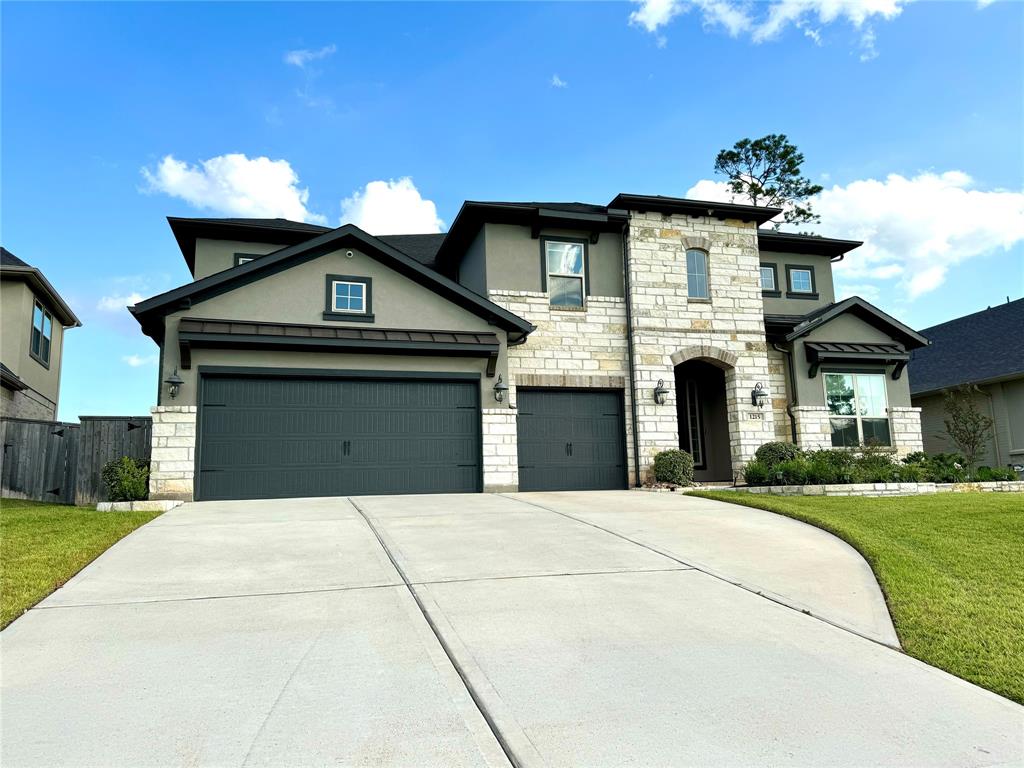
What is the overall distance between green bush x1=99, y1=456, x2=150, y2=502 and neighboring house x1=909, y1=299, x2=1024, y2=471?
65.1 ft

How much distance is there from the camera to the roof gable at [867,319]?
1755 centimetres

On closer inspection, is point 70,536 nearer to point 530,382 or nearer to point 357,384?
point 357,384

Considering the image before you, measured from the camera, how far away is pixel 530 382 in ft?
50.1

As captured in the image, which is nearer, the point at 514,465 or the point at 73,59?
the point at 73,59

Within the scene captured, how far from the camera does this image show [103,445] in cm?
1395

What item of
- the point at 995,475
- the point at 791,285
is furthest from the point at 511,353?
the point at 995,475

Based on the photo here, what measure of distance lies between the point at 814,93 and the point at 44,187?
1663 cm

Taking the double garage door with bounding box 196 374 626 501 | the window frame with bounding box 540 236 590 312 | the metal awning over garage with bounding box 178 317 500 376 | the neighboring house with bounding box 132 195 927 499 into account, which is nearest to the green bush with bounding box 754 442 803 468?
the neighboring house with bounding box 132 195 927 499

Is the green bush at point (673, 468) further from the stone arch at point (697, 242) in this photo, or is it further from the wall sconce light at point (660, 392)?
the stone arch at point (697, 242)

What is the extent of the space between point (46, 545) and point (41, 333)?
16.5 metres

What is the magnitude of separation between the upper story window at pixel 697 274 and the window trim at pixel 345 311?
764 centimetres

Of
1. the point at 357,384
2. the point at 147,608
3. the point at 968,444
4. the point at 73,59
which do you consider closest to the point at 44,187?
the point at 73,59

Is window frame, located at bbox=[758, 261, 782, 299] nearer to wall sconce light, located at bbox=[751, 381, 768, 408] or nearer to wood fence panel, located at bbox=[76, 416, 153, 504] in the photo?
wall sconce light, located at bbox=[751, 381, 768, 408]

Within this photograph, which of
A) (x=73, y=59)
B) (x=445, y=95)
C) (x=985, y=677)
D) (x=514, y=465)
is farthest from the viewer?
(x=445, y=95)
